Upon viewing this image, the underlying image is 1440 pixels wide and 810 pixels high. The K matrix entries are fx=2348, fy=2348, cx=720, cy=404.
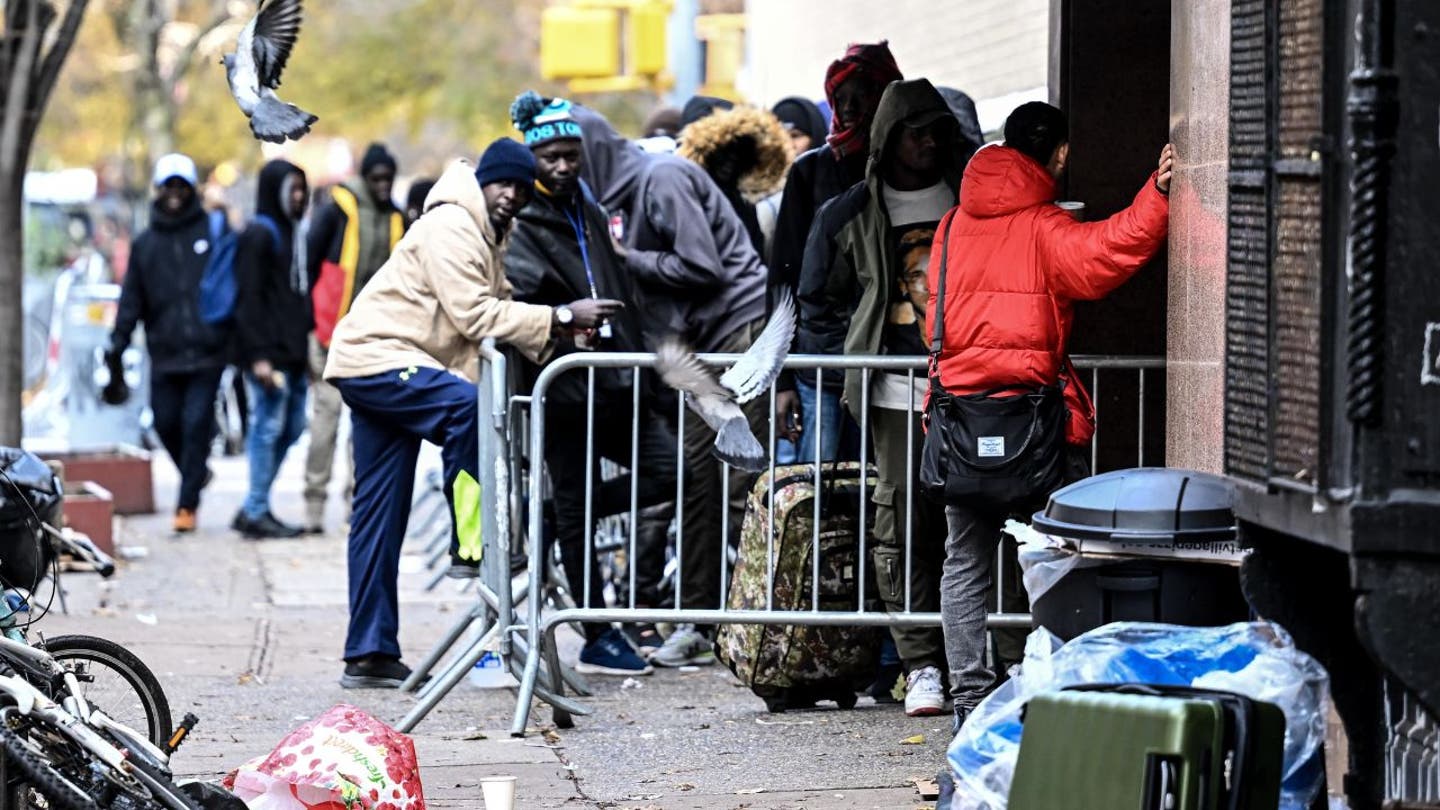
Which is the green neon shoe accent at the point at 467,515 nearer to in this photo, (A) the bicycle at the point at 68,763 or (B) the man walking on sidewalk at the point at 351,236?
(A) the bicycle at the point at 68,763

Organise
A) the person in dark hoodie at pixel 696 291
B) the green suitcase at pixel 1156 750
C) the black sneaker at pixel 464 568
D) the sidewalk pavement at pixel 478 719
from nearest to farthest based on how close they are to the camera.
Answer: the green suitcase at pixel 1156 750 → the sidewalk pavement at pixel 478 719 → the black sneaker at pixel 464 568 → the person in dark hoodie at pixel 696 291

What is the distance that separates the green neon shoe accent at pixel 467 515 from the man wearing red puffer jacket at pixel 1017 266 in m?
1.99

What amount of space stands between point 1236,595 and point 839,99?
11.4 feet

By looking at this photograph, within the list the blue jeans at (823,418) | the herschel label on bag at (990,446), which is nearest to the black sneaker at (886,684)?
the blue jeans at (823,418)

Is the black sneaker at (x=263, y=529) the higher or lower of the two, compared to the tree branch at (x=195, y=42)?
lower

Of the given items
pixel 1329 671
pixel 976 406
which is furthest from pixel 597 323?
pixel 1329 671

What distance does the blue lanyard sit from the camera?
8.75 m

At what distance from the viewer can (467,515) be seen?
8.41 m

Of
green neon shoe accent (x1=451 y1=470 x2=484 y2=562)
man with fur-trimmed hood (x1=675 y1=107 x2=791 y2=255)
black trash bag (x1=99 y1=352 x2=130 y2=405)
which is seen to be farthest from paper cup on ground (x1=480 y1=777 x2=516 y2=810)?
black trash bag (x1=99 y1=352 x2=130 y2=405)

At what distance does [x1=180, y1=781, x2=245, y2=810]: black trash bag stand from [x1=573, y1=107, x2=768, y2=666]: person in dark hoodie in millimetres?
3784

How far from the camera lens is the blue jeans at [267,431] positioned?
562 inches

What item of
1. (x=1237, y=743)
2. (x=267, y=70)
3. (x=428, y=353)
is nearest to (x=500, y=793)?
(x=1237, y=743)

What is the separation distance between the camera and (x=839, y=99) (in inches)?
340

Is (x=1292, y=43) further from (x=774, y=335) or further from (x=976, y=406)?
(x=774, y=335)
